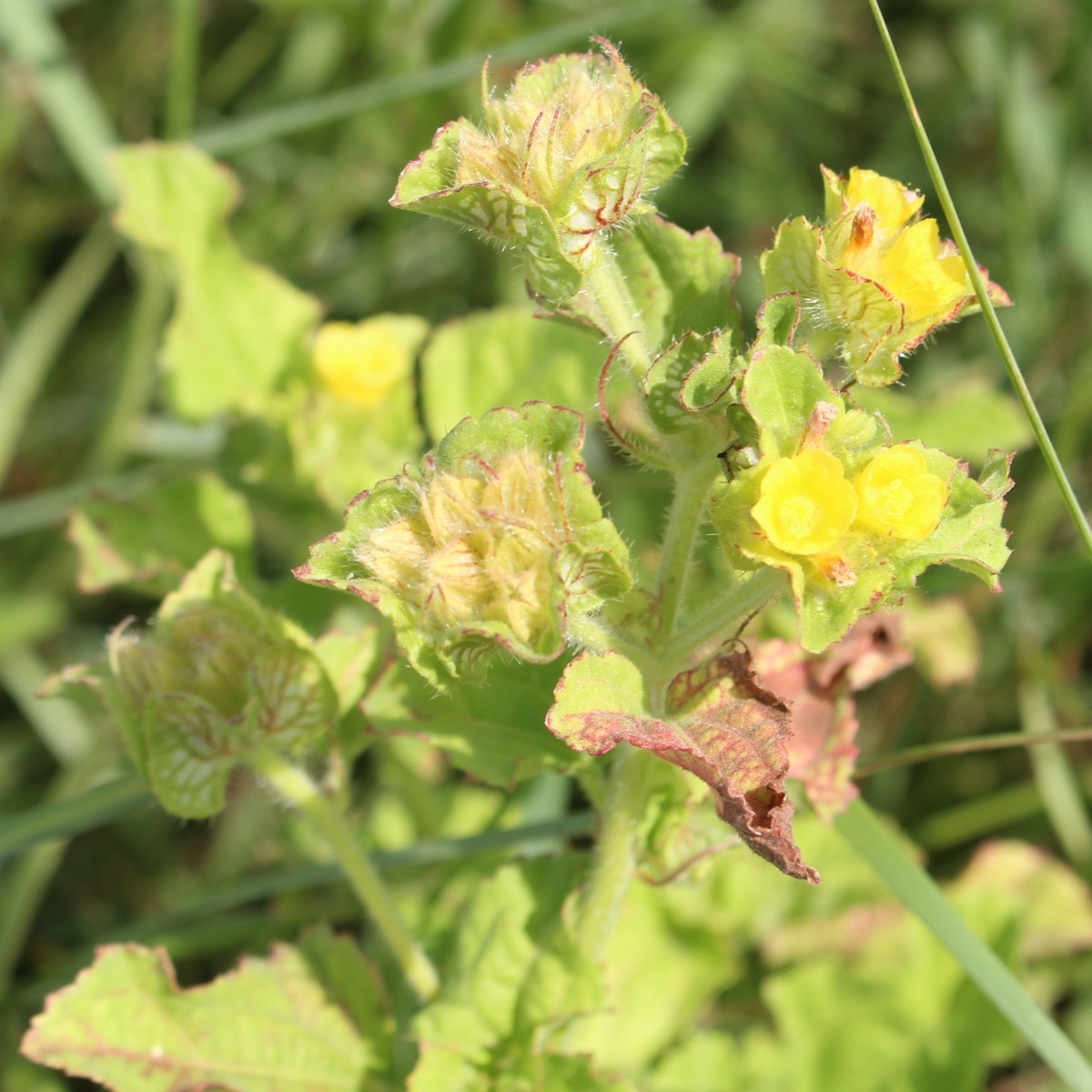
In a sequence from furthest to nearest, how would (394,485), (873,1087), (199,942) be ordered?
(199,942) → (873,1087) → (394,485)

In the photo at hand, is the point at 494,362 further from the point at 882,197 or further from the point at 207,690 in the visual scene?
the point at 882,197

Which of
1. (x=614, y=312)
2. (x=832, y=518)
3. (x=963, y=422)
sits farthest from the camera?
(x=963, y=422)

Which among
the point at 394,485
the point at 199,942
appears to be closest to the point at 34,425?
the point at 199,942

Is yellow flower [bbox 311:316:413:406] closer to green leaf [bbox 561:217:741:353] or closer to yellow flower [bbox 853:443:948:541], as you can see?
green leaf [bbox 561:217:741:353]

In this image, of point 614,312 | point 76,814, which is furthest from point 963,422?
point 76,814

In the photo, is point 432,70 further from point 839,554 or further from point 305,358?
point 839,554

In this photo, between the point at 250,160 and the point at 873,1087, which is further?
the point at 250,160
